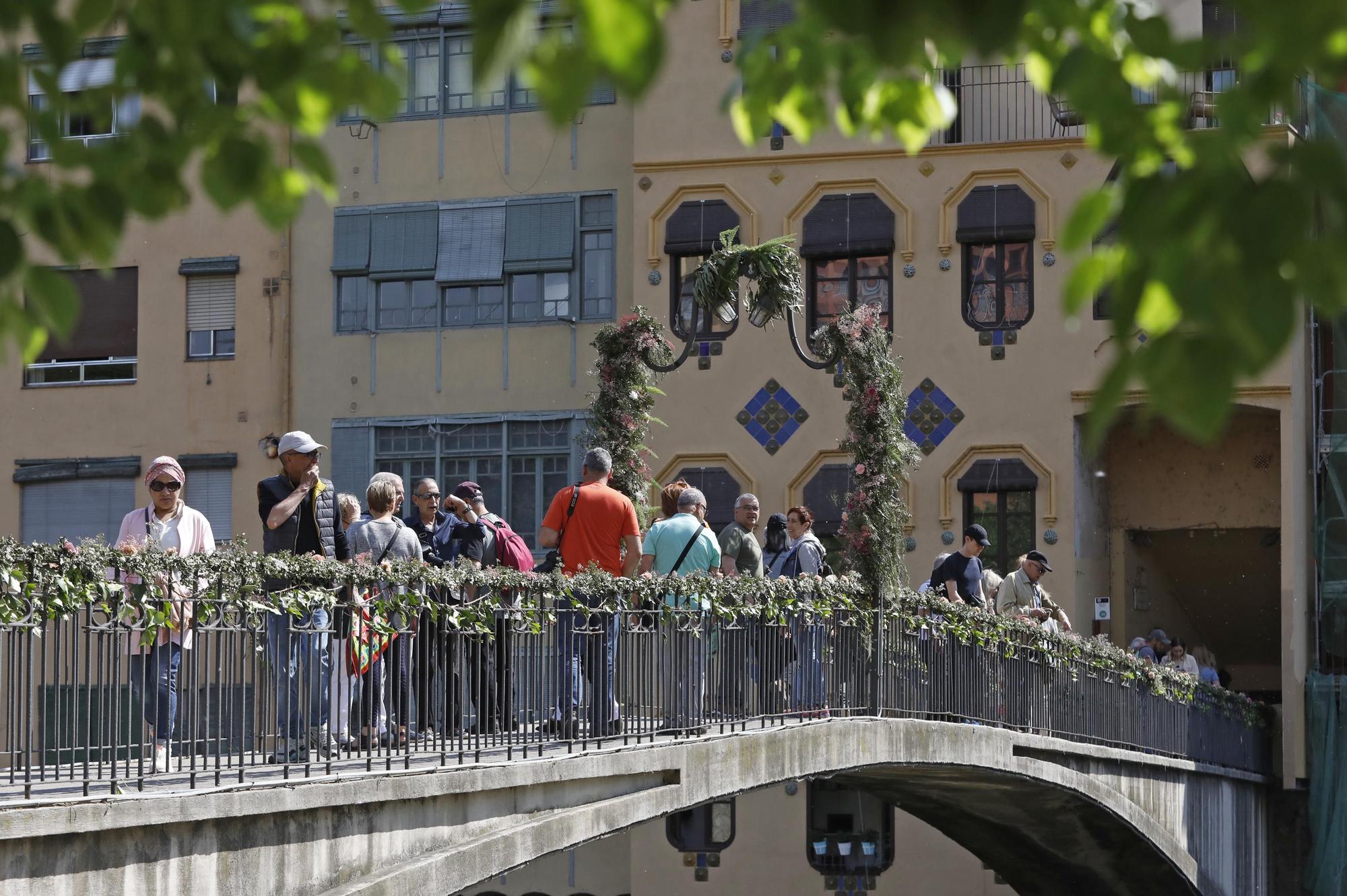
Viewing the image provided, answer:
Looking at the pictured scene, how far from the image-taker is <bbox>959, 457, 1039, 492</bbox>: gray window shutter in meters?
28.2

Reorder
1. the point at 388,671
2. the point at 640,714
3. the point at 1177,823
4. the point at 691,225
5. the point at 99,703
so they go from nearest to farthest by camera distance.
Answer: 1. the point at 99,703
2. the point at 388,671
3. the point at 640,714
4. the point at 1177,823
5. the point at 691,225

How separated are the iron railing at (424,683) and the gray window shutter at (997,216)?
1012 centimetres

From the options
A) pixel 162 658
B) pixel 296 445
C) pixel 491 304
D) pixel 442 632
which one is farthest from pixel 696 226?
pixel 162 658

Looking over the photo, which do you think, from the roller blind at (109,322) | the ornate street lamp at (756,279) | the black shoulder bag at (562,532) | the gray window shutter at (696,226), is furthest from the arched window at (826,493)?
the black shoulder bag at (562,532)

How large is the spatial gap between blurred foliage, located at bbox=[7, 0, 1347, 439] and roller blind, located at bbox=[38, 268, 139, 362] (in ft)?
91.7

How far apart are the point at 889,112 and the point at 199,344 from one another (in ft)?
90.6

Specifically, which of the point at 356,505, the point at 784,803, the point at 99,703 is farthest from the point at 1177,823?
the point at 99,703

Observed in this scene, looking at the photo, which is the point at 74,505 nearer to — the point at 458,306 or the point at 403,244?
the point at 403,244

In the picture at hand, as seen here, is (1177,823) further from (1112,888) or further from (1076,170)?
(1076,170)

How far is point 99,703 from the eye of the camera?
888 centimetres

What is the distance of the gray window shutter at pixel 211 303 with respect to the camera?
101ft

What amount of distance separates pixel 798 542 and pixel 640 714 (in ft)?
11.3

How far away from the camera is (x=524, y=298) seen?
98.5 feet

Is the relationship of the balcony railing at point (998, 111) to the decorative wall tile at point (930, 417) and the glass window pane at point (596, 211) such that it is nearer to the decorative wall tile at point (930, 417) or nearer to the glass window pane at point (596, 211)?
the decorative wall tile at point (930, 417)
